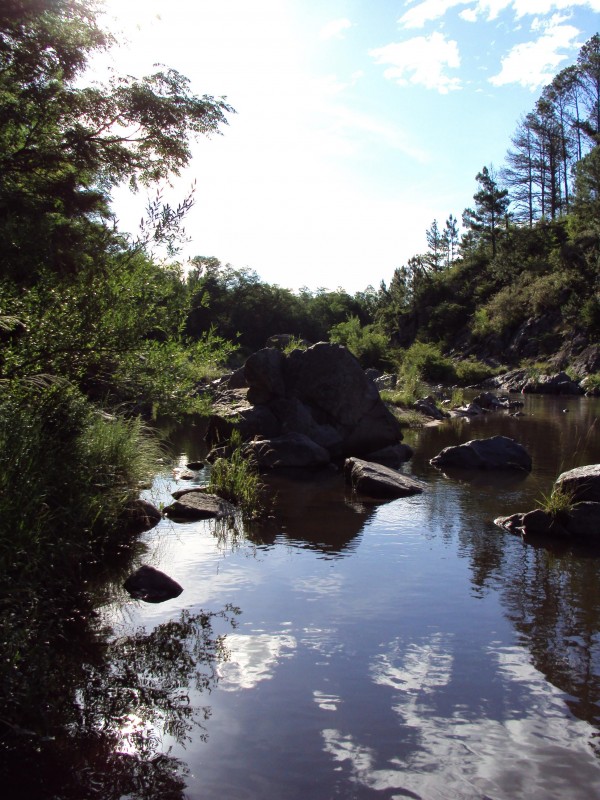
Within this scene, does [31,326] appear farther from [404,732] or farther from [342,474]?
[342,474]

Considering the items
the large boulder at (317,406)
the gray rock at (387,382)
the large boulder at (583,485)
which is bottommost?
the large boulder at (583,485)

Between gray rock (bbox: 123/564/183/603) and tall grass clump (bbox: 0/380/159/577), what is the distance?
25.0 inches

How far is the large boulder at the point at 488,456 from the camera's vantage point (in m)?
16.7

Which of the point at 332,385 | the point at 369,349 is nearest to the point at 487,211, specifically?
the point at 369,349

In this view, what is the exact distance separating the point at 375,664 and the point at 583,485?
6.43 meters

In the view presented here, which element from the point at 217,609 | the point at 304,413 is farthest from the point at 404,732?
the point at 304,413

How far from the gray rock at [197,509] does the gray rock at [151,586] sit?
11.5 ft

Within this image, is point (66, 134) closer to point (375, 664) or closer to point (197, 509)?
point (197, 509)

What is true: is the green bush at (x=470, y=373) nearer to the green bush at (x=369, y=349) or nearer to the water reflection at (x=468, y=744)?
the green bush at (x=369, y=349)

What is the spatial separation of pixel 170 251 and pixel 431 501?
6966 millimetres

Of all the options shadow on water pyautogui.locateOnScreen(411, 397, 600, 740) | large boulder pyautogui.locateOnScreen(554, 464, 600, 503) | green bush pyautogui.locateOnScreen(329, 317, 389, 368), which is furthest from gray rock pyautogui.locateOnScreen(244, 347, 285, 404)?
green bush pyautogui.locateOnScreen(329, 317, 389, 368)

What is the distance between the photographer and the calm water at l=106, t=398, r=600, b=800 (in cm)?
473

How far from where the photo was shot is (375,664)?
630 cm

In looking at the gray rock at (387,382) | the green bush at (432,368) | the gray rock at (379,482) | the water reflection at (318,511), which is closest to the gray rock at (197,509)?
the water reflection at (318,511)
